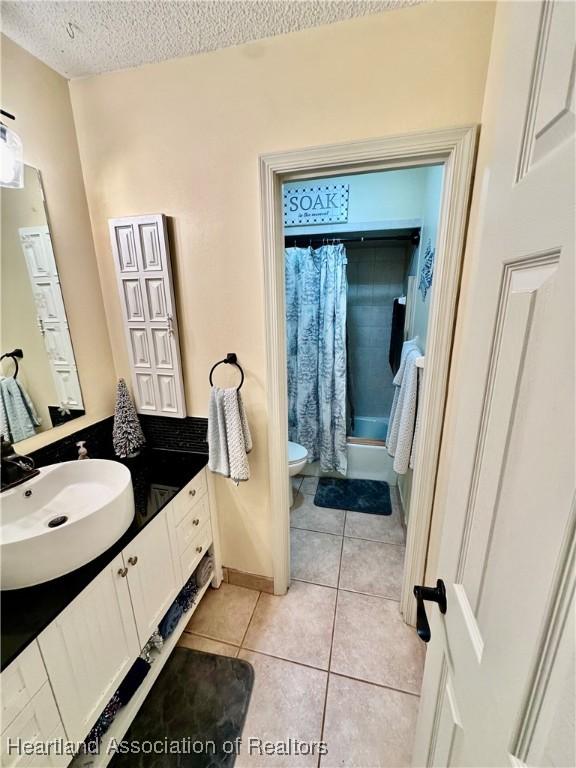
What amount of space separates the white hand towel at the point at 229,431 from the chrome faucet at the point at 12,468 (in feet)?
2.11

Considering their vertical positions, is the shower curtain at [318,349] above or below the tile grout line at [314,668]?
above

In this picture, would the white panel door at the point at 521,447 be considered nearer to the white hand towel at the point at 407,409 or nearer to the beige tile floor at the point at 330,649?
the beige tile floor at the point at 330,649

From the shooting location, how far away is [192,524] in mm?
1420

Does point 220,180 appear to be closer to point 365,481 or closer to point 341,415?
point 341,415

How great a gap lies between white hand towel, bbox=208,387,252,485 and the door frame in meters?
0.14

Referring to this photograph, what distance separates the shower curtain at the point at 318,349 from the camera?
239 cm

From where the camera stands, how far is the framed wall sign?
2326 millimetres

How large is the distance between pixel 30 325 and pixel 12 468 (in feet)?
1.81

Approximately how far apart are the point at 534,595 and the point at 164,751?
149cm

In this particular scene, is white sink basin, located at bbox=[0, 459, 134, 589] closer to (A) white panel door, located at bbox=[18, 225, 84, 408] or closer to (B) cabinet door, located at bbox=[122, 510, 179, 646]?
(B) cabinet door, located at bbox=[122, 510, 179, 646]

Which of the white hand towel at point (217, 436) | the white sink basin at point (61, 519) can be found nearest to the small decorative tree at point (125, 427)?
the white sink basin at point (61, 519)

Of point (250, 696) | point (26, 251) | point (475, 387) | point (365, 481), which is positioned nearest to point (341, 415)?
point (365, 481)

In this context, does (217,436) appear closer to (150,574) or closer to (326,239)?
(150,574)

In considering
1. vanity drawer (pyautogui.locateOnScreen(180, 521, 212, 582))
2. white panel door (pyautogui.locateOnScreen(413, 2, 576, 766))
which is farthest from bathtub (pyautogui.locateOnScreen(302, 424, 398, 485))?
white panel door (pyautogui.locateOnScreen(413, 2, 576, 766))
